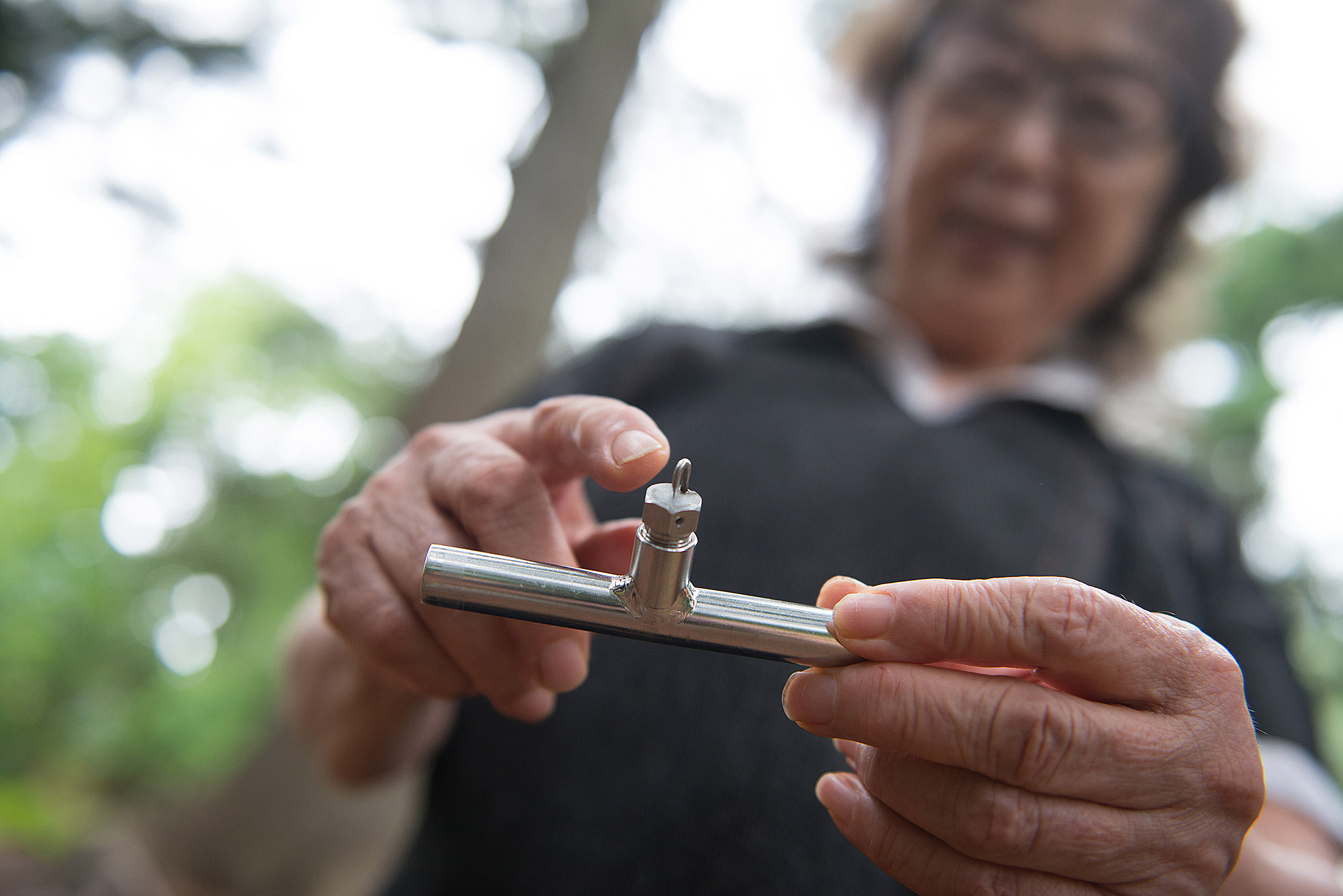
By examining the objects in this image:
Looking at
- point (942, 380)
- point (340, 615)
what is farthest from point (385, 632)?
point (942, 380)

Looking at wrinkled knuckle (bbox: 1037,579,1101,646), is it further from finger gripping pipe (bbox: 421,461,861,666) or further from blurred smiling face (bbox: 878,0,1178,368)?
blurred smiling face (bbox: 878,0,1178,368)

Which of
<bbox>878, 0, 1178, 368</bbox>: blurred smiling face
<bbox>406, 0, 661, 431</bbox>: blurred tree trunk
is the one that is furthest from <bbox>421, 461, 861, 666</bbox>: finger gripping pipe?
<bbox>406, 0, 661, 431</bbox>: blurred tree trunk

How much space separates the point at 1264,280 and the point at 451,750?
17.3 feet

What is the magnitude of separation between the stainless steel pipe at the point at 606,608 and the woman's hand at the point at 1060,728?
32 millimetres

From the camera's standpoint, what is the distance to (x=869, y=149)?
5.80ft

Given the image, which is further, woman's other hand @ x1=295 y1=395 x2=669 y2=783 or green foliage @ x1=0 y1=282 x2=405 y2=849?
green foliage @ x1=0 y1=282 x2=405 y2=849

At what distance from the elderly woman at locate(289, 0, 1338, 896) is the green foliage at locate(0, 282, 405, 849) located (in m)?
2.52

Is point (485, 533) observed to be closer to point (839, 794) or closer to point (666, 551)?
point (666, 551)

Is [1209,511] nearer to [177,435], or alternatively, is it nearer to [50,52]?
[50,52]

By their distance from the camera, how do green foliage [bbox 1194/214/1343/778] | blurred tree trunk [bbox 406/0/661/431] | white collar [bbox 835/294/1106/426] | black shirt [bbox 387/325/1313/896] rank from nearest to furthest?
black shirt [bbox 387/325/1313/896]
white collar [bbox 835/294/1106/426]
blurred tree trunk [bbox 406/0/661/431]
green foliage [bbox 1194/214/1343/778]

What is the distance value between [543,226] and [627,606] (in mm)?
2220

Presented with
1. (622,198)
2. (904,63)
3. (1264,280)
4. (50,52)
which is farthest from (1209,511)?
(50,52)

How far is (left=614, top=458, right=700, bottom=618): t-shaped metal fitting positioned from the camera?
17.5 inches

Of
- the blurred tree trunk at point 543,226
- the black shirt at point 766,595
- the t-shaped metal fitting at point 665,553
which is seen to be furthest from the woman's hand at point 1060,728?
the blurred tree trunk at point 543,226
